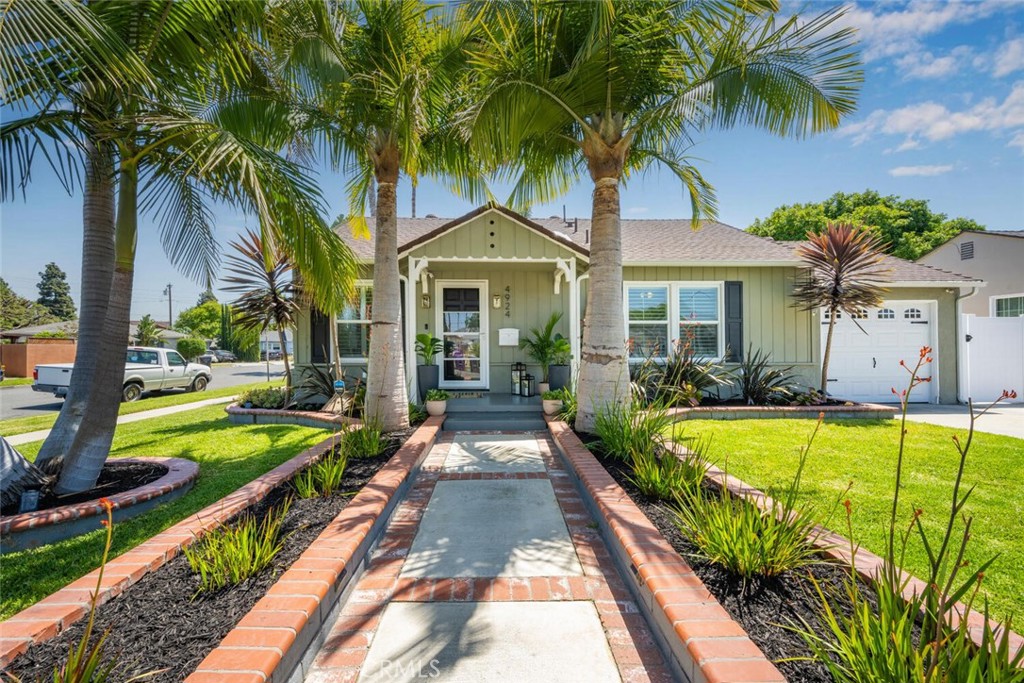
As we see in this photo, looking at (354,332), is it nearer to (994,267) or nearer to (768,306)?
(768,306)

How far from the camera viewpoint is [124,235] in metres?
4.46

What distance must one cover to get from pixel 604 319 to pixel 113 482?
5.90 m

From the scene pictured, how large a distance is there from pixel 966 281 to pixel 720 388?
6.18m

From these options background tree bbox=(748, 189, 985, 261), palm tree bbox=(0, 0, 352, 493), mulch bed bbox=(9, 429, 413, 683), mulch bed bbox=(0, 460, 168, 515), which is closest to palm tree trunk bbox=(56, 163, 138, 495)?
palm tree bbox=(0, 0, 352, 493)

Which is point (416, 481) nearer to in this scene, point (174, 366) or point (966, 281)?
point (966, 281)

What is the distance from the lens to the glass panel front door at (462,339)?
10.4m

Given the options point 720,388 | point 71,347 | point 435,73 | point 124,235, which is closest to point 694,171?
point 435,73

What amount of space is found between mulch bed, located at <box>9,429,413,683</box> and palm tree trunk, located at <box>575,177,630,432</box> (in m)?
4.18

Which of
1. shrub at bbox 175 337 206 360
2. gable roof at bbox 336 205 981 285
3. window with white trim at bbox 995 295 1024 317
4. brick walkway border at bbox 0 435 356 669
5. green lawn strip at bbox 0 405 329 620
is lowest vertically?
green lawn strip at bbox 0 405 329 620

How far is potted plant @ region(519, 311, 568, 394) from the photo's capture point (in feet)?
30.9

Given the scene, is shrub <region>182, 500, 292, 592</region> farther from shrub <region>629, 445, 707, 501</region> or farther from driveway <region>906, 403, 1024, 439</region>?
driveway <region>906, 403, 1024, 439</region>

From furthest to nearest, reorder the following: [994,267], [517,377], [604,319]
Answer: [994,267] → [517,377] → [604,319]

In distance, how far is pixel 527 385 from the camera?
9664 millimetres

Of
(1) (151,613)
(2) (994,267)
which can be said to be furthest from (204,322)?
(2) (994,267)
